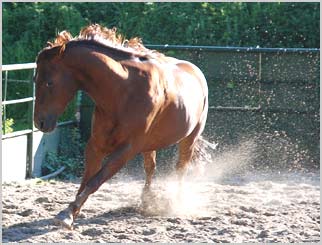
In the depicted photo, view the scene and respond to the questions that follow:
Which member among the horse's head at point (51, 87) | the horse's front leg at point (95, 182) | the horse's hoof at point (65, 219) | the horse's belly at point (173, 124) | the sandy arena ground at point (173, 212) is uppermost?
the horse's head at point (51, 87)

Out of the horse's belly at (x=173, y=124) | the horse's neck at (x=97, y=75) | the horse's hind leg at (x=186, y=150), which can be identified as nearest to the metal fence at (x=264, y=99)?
the horse's hind leg at (x=186, y=150)

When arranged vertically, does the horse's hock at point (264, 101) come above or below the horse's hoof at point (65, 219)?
above

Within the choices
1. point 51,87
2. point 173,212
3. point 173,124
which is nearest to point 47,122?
point 51,87

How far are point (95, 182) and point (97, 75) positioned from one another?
888mm

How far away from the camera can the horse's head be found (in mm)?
6695

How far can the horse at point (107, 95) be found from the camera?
6719mm

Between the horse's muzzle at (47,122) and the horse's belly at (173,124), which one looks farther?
the horse's belly at (173,124)

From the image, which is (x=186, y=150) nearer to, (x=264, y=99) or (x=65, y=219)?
(x=65, y=219)

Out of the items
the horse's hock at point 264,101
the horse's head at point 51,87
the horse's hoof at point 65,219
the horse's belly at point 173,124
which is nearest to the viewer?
the horse's hoof at point 65,219

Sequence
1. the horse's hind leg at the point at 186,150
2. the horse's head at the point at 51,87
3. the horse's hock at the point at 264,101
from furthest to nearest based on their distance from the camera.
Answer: the horse's hock at the point at 264,101
the horse's hind leg at the point at 186,150
the horse's head at the point at 51,87

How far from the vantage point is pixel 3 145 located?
9.27 metres

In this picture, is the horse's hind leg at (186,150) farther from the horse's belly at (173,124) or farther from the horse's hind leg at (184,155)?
the horse's belly at (173,124)

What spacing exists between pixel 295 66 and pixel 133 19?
120 inches

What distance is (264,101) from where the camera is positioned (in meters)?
11.2
